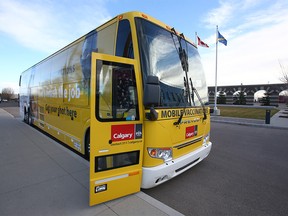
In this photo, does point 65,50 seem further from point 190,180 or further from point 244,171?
point 244,171

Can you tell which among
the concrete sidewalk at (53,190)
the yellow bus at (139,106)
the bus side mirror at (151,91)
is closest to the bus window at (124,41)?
the yellow bus at (139,106)

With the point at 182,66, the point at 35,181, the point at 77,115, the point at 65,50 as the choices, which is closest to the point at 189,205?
the point at 182,66

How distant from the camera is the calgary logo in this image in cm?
279

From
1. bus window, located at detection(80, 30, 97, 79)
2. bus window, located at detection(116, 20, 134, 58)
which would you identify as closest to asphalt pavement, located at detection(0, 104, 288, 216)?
bus window, located at detection(80, 30, 97, 79)

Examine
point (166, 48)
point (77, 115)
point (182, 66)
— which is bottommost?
point (77, 115)

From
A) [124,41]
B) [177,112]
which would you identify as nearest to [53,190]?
[177,112]

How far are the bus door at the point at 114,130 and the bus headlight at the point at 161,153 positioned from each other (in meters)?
0.20

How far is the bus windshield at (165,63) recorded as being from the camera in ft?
10.4

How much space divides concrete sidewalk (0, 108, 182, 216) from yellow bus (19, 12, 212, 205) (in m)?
0.23

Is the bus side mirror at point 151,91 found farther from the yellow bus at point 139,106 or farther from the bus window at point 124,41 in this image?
the bus window at point 124,41

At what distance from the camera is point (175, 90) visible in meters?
3.52

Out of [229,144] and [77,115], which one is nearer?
[77,115]

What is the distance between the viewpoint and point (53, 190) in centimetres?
325

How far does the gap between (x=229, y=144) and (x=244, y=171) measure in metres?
2.81
